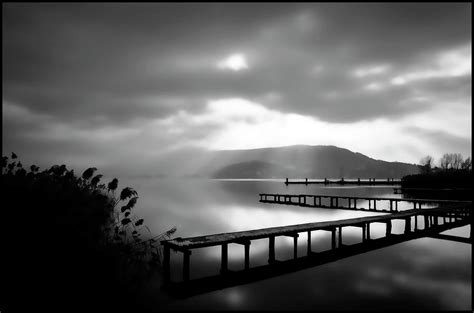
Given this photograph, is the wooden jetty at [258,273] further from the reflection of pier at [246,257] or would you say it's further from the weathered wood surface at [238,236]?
the weathered wood surface at [238,236]

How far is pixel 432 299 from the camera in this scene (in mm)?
12320

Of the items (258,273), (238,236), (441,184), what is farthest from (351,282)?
(441,184)

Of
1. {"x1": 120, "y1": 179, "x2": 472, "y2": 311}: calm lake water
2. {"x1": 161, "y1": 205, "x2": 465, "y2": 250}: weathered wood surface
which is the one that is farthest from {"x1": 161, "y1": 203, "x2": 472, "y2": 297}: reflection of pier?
{"x1": 120, "y1": 179, "x2": 472, "y2": 311}: calm lake water

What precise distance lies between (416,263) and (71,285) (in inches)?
639

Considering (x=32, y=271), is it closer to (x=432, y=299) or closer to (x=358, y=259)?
(x=432, y=299)

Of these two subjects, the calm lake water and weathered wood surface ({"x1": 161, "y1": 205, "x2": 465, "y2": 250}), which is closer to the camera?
weathered wood surface ({"x1": 161, "y1": 205, "x2": 465, "y2": 250})

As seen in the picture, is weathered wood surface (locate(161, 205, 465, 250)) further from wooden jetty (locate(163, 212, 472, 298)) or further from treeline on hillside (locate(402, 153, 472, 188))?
treeline on hillside (locate(402, 153, 472, 188))

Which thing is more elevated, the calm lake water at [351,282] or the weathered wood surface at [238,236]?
the weathered wood surface at [238,236]

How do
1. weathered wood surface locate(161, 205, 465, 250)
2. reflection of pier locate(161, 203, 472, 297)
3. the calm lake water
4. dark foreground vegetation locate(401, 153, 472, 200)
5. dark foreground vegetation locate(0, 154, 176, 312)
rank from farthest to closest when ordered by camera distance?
1. dark foreground vegetation locate(401, 153, 472, 200)
2. the calm lake water
3. weathered wood surface locate(161, 205, 465, 250)
4. reflection of pier locate(161, 203, 472, 297)
5. dark foreground vegetation locate(0, 154, 176, 312)

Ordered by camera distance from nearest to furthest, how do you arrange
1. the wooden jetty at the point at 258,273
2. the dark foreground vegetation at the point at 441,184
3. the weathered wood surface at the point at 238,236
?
1. the wooden jetty at the point at 258,273
2. the weathered wood surface at the point at 238,236
3. the dark foreground vegetation at the point at 441,184

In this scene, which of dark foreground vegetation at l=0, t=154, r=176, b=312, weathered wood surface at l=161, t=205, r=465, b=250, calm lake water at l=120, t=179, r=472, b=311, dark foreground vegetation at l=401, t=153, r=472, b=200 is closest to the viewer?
dark foreground vegetation at l=0, t=154, r=176, b=312

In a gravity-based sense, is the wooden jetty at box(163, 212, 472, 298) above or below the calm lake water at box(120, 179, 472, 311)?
above

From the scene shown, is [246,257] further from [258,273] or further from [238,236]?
[238,236]

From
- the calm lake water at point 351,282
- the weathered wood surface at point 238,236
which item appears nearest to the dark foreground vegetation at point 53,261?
the calm lake water at point 351,282
